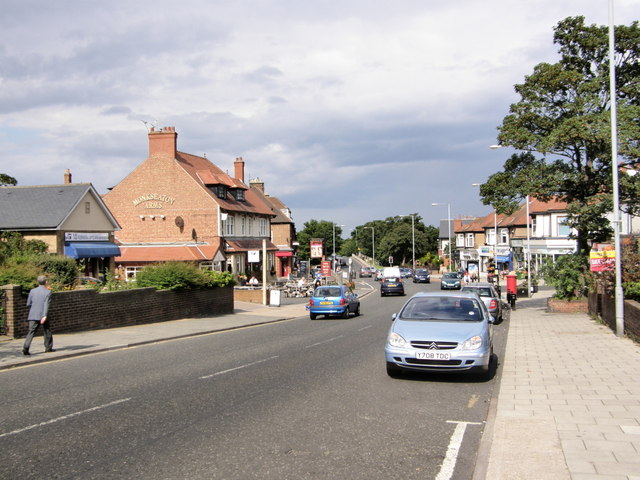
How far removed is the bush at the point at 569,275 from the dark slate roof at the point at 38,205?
77.7ft

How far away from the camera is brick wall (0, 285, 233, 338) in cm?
1534

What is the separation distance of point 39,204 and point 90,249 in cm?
363

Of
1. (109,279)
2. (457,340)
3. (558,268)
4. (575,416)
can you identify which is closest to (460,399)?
(457,340)

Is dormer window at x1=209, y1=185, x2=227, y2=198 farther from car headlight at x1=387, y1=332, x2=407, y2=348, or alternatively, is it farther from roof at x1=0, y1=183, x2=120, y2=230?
car headlight at x1=387, y1=332, x2=407, y2=348

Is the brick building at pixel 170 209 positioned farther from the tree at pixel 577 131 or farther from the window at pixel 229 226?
the tree at pixel 577 131

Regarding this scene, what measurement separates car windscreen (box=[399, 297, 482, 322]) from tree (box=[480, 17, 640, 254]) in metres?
14.3

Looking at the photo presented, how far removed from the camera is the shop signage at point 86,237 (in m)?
31.0

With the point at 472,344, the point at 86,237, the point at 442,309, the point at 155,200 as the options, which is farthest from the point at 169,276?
the point at 155,200

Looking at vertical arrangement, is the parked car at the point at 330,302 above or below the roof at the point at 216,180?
below

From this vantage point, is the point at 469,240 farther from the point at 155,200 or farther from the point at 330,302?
the point at 330,302

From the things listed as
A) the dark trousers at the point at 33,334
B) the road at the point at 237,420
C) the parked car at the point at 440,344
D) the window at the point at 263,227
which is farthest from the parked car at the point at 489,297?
the window at the point at 263,227

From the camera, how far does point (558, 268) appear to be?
26266mm

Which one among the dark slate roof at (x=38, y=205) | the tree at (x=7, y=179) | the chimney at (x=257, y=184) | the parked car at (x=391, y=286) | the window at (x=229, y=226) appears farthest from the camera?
the chimney at (x=257, y=184)

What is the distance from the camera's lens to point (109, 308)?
1933cm
